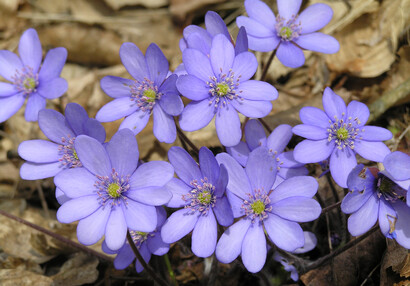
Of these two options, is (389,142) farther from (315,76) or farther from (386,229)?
(386,229)

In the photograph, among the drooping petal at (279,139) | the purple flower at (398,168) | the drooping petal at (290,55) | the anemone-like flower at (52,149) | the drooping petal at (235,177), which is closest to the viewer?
the purple flower at (398,168)

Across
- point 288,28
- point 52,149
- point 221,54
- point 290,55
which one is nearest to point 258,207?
point 221,54

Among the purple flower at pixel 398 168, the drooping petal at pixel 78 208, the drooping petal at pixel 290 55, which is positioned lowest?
the drooping petal at pixel 78 208

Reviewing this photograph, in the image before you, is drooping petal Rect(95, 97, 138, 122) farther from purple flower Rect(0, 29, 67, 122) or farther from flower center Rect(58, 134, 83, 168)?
purple flower Rect(0, 29, 67, 122)

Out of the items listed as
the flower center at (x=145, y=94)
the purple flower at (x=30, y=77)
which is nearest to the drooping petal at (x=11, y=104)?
the purple flower at (x=30, y=77)

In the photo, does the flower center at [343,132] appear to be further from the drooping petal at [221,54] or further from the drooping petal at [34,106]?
the drooping petal at [34,106]

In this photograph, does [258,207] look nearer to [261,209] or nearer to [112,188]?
[261,209]
